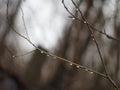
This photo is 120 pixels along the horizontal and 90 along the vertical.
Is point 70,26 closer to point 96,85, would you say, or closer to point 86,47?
point 86,47

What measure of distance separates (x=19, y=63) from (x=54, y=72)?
147 cm

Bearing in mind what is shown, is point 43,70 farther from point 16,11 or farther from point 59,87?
point 16,11

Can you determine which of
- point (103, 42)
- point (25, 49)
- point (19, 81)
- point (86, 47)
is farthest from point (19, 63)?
point (103, 42)

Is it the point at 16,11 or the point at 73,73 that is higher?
the point at 16,11

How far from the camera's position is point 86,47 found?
12406mm

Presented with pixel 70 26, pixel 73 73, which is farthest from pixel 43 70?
pixel 70 26

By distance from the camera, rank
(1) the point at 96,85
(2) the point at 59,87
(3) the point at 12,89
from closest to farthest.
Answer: (3) the point at 12,89 < (1) the point at 96,85 < (2) the point at 59,87

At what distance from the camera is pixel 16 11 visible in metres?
11.1

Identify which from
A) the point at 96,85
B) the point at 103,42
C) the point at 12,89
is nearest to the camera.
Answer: the point at 103,42

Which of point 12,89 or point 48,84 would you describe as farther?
point 48,84

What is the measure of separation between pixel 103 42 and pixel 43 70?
3611mm

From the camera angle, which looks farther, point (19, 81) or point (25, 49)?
point (19, 81)

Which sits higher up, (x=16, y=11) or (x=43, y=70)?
(x=16, y=11)

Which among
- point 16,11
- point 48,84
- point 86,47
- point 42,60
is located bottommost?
point 48,84
